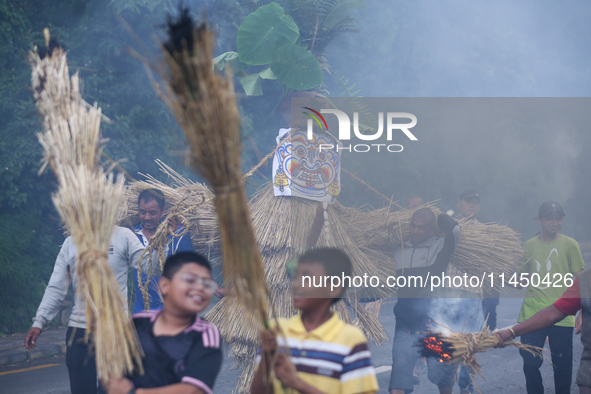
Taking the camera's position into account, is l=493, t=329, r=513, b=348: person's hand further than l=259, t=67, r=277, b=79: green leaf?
No

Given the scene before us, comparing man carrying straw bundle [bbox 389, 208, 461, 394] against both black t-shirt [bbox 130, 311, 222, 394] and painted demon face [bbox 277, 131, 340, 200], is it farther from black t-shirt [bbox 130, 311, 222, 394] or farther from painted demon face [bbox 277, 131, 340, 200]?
black t-shirt [bbox 130, 311, 222, 394]

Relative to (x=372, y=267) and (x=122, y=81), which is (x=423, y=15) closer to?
(x=122, y=81)

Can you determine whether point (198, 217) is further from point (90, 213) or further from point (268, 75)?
point (90, 213)

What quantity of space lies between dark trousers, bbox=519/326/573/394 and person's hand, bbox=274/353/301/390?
2.89m

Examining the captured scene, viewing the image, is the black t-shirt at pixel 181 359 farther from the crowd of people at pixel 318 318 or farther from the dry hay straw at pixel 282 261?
the dry hay straw at pixel 282 261

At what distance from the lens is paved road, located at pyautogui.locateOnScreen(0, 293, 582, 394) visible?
4902 millimetres

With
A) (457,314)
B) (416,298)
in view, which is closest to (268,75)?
(416,298)

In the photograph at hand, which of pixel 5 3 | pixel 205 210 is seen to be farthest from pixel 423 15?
pixel 205 210

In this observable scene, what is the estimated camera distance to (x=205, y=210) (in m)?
4.18

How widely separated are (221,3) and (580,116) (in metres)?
5.74

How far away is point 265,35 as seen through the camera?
4.13 metres

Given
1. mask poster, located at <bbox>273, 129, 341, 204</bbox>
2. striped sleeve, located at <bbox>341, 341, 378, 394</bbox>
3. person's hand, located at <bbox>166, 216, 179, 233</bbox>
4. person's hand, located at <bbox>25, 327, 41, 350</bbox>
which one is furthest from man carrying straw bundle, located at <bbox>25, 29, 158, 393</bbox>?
mask poster, located at <bbox>273, 129, 341, 204</bbox>

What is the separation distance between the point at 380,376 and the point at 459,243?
180 centimetres

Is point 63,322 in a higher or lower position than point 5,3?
lower
